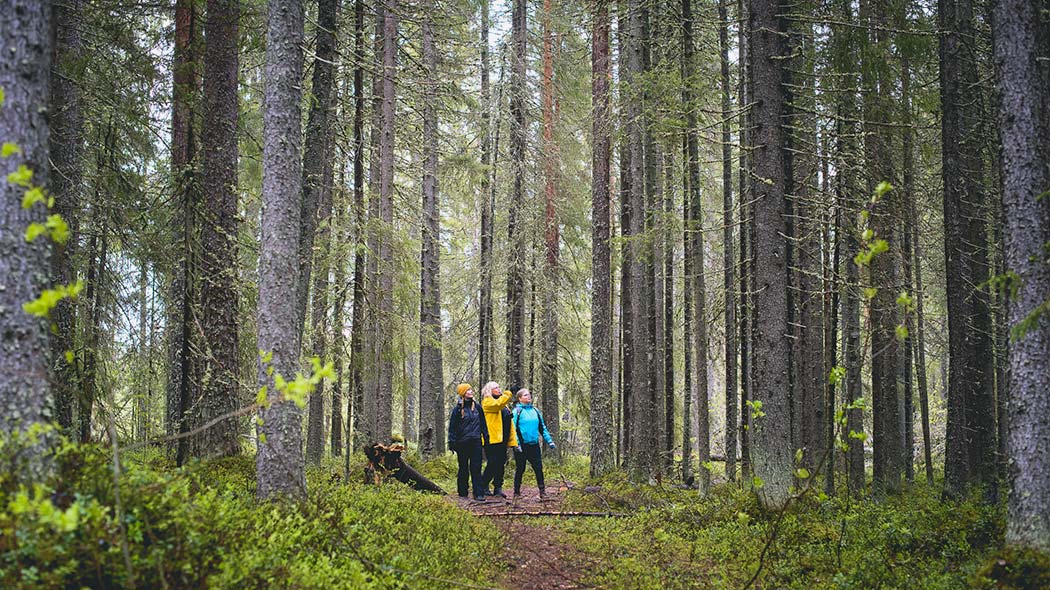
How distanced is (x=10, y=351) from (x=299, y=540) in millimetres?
2792

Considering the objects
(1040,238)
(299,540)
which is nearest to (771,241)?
(1040,238)

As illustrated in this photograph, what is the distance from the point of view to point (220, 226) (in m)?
9.19

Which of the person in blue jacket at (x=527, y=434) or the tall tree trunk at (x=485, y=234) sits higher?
the tall tree trunk at (x=485, y=234)

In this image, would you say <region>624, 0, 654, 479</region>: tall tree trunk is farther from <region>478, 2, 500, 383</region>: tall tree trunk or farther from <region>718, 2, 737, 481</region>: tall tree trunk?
<region>478, 2, 500, 383</region>: tall tree trunk

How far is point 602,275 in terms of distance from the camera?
15047 millimetres

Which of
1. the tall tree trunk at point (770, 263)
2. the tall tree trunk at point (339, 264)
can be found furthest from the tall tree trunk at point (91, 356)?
the tall tree trunk at point (770, 263)

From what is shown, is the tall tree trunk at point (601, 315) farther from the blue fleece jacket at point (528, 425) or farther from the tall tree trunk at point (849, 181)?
the tall tree trunk at point (849, 181)

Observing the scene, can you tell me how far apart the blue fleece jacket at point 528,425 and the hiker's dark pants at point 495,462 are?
0.42 m

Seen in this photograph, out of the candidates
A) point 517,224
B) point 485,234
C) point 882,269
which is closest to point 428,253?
point 517,224

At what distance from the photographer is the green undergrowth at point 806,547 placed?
6.50 metres

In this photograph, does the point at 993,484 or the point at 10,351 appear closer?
the point at 10,351

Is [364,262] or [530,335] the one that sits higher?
[364,262]

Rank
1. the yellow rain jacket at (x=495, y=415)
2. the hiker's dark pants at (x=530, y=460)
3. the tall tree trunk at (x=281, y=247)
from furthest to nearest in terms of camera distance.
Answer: the hiker's dark pants at (x=530, y=460)
the yellow rain jacket at (x=495, y=415)
the tall tree trunk at (x=281, y=247)

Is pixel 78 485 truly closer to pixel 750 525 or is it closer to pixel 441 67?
pixel 750 525
